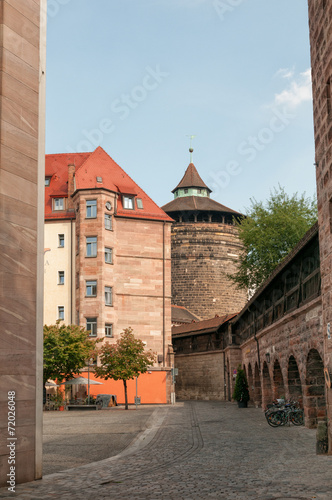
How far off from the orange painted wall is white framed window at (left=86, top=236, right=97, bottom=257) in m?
7.54

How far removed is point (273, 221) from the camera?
4188cm

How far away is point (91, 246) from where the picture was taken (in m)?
41.7

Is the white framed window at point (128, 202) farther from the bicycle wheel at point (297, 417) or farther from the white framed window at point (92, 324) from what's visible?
the bicycle wheel at point (297, 417)

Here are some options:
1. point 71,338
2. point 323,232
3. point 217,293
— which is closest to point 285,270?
point 323,232

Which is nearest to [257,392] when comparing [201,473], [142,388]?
[142,388]

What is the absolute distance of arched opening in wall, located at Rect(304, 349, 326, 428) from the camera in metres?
16.8

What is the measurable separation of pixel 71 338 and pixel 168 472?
81.9ft

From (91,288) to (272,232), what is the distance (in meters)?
12.0

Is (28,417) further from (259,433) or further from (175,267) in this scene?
(175,267)

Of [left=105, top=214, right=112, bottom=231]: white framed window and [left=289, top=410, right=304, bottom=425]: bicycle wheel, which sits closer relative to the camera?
[left=289, top=410, right=304, bottom=425]: bicycle wheel

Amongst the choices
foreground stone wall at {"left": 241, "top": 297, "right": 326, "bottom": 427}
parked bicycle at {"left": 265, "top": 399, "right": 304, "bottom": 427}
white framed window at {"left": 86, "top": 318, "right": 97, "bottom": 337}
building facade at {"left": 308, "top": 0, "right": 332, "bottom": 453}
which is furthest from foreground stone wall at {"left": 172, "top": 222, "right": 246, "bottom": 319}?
building facade at {"left": 308, "top": 0, "right": 332, "bottom": 453}

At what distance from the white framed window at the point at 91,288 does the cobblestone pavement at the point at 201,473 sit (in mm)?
25803

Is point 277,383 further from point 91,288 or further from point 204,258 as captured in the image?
point 204,258

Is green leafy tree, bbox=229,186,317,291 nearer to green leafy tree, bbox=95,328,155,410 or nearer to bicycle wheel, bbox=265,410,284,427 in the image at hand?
green leafy tree, bbox=95,328,155,410
